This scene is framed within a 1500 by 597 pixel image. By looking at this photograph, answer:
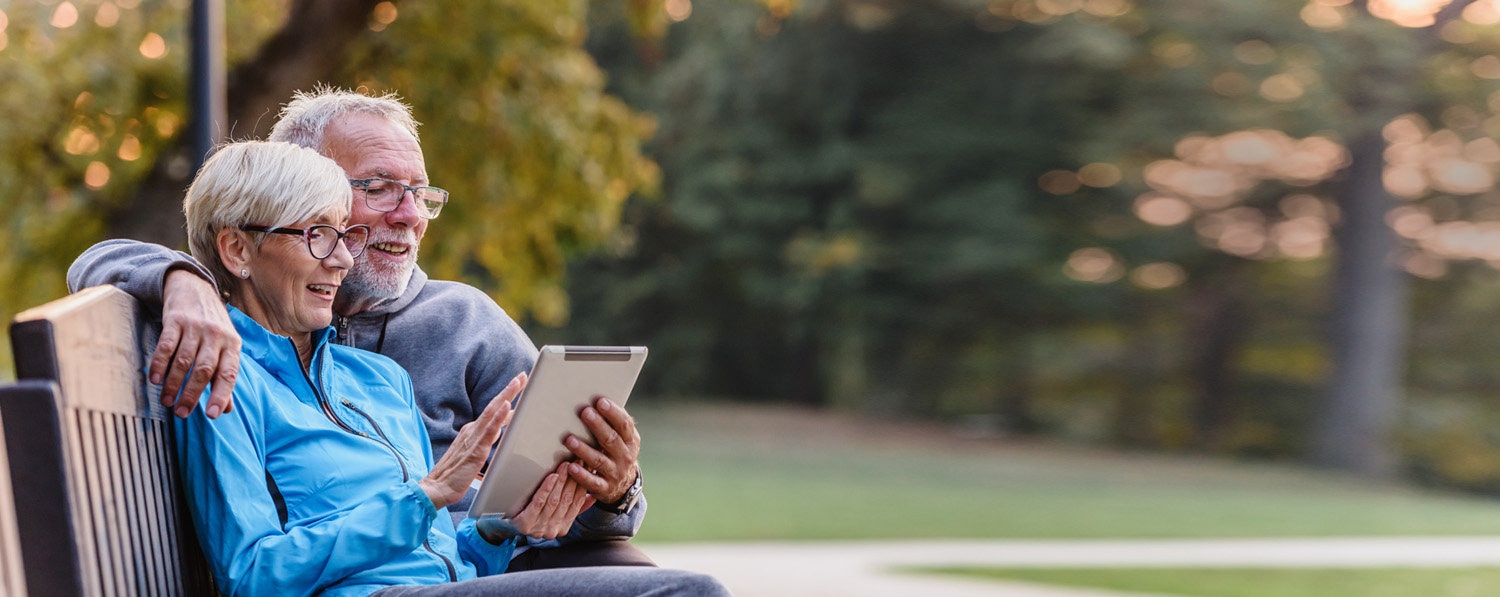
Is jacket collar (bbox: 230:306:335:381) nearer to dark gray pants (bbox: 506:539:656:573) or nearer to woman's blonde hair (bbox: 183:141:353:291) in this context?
woman's blonde hair (bbox: 183:141:353:291)

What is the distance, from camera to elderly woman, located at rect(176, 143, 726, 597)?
79.0 inches

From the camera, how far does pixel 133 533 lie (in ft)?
6.08

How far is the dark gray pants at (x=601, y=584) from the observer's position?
2.02 meters

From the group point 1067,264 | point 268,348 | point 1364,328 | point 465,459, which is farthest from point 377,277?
point 1364,328

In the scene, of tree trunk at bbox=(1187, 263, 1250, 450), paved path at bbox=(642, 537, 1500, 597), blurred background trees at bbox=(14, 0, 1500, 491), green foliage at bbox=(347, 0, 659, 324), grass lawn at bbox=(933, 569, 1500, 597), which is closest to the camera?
green foliage at bbox=(347, 0, 659, 324)

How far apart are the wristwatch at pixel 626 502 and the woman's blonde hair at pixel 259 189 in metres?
0.67

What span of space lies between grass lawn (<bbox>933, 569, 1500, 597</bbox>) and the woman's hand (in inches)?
329

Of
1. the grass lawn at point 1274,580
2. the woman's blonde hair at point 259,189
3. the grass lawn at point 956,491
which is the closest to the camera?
the woman's blonde hair at point 259,189

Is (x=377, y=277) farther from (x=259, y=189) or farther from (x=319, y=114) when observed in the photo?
(x=259, y=189)

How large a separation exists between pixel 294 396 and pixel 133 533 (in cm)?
38

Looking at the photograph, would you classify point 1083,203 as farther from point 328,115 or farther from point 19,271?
point 328,115

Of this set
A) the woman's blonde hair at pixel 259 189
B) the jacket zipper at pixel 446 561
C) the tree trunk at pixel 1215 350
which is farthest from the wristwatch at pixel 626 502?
the tree trunk at pixel 1215 350

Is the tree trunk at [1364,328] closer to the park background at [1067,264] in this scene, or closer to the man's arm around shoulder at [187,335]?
the park background at [1067,264]

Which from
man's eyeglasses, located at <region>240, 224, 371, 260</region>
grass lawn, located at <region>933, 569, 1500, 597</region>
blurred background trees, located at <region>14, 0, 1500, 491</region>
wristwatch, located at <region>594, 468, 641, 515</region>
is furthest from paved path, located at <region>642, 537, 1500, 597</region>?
blurred background trees, located at <region>14, 0, 1500, 491</region>
